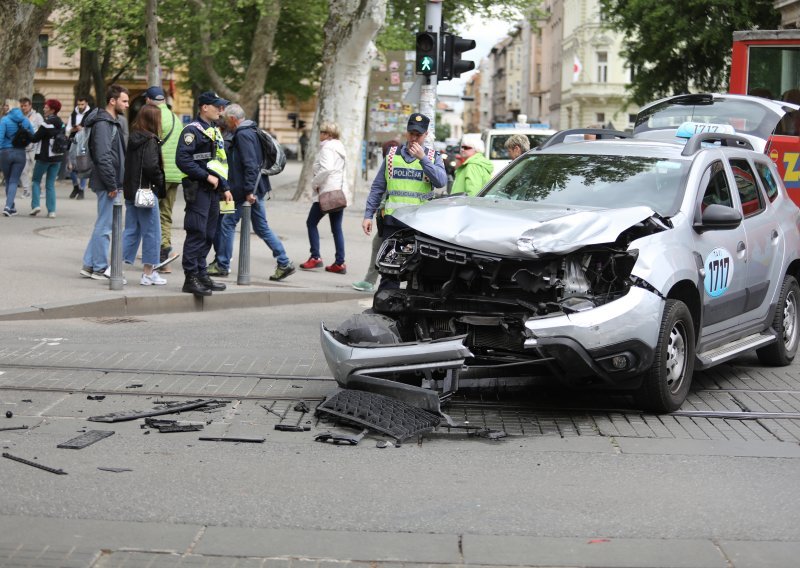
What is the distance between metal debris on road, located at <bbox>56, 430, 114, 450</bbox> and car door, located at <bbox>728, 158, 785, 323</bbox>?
180 inches

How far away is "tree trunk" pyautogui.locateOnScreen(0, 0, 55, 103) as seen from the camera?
94.5ft

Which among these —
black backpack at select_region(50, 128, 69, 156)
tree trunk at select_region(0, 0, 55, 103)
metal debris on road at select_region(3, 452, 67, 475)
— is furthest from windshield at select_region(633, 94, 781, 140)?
tree trunk at select_region(0, 0, 55, 103)

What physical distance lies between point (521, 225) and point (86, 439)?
2.73 m

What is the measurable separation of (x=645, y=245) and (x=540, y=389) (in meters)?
1.35

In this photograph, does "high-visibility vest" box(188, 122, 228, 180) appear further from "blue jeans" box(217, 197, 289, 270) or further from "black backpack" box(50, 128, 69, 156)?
"black backpack" box(50, 128, 69, 156)

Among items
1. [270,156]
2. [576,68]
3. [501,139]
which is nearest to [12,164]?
[270,156]

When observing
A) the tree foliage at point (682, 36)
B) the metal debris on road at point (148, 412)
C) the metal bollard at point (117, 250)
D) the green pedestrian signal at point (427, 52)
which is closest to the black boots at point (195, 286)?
the metal bollard at point (117, 250)

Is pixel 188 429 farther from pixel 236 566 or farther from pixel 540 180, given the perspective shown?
pixel 540 180

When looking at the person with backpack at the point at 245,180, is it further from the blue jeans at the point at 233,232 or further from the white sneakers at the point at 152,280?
the white sneakers at the point at 152,280

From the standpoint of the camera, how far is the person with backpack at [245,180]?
13.4 metres

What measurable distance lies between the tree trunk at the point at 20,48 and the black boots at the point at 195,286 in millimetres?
18852

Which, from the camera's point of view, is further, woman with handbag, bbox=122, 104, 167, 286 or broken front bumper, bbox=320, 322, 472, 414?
woman with handbag, bbox=122, 104, 167, 286

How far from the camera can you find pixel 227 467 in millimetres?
6094

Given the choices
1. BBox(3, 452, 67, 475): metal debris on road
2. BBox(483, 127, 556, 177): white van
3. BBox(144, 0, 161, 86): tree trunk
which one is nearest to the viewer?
BBox(3, 452, 67, 475): metal debris on road
